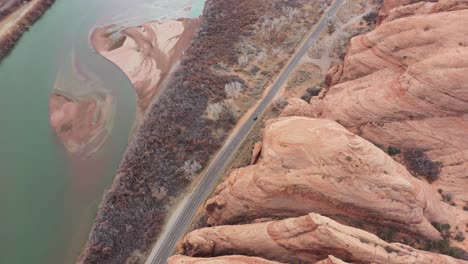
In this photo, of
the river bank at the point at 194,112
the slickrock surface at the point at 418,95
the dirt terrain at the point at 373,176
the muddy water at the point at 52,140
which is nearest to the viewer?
the dirt terrain at the point at 373,176

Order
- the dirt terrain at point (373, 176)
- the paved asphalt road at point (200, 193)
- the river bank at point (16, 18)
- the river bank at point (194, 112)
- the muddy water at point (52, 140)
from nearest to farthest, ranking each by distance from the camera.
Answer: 1. the dirt terrain at point (373, 176)
2. the paved asphalt road at point (200, 193)
3. the river bank at point (194, 112)
4. the muddy water at point (52, 140)
5. the river bank at point (16, 18)

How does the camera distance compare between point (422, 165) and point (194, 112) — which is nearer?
point (422, 165)

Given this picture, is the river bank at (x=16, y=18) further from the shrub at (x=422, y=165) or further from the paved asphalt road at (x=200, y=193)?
the shrub at (x=422, y=165)

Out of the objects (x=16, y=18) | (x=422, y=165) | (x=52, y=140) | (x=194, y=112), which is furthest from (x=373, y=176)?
(x=16, y=18)

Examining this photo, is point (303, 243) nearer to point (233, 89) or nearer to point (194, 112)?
point (194, 112)

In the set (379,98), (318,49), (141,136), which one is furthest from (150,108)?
(379,98)

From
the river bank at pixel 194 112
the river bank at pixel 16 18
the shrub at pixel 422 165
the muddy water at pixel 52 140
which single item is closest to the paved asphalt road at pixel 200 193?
the river bank at pixel 194 112
